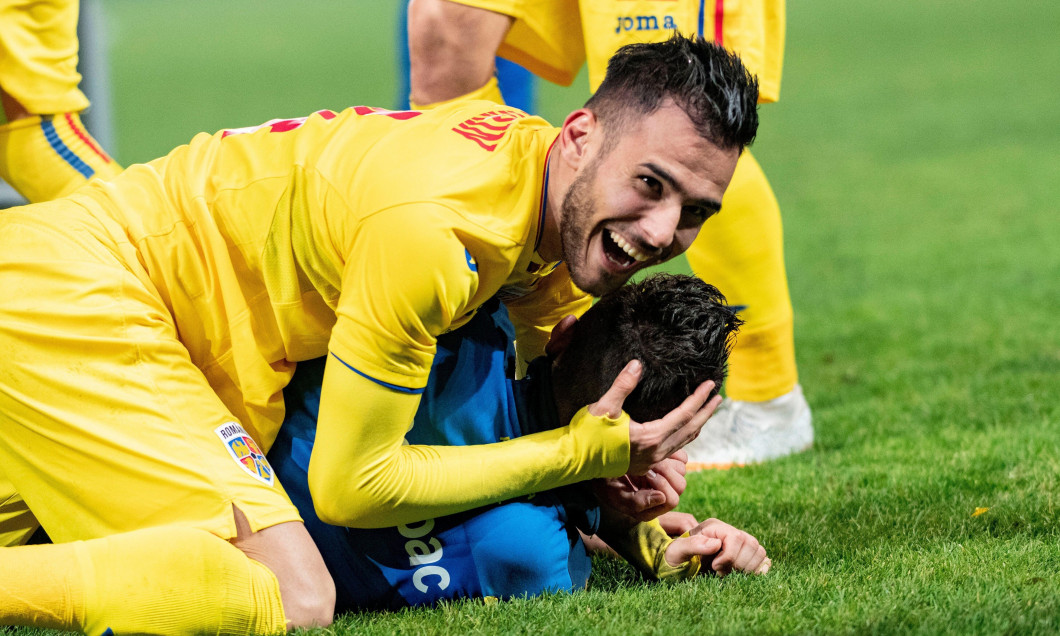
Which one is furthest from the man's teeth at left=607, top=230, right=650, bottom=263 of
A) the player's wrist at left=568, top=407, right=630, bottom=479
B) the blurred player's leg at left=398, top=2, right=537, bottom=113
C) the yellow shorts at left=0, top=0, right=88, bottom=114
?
the blurred player's leg at left=398, top=2, right=537, bottom=113

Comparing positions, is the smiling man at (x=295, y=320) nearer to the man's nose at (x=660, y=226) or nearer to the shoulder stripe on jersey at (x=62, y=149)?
the man's nose at (x=660, y=226)

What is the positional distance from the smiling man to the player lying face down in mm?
95

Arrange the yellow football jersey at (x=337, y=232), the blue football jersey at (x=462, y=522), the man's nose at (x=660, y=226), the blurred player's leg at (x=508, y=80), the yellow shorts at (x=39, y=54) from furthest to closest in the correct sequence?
1. the blurred player's leg at (x=508, y=80)
2. the yellow shorts at (x=39, y=54)
3. the blue football jersey at (x=462, y=522)
4. the man's nose at (x=660, y=226)
5. the yellow football jersey at (x=337, y=232)

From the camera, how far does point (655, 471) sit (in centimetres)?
304

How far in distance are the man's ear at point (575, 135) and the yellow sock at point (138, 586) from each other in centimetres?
110

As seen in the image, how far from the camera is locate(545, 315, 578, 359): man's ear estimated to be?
9.90 feet

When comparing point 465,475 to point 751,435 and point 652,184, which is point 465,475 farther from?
point 751,435

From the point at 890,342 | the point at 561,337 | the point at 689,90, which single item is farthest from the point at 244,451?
the point at 890,342

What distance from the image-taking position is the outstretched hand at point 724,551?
9.46 feet

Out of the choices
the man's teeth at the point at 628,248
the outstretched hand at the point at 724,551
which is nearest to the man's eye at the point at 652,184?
the man's teeth at the point at 628,248

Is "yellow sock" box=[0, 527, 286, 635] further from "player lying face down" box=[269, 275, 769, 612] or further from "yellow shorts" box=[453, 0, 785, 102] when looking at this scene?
"yellow shorts" box=[453, 0, 785, 102]

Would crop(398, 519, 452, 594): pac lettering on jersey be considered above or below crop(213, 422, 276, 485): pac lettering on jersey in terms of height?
below

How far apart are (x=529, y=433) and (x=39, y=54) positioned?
226 cm

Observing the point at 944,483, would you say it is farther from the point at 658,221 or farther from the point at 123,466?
the point at 123,466
